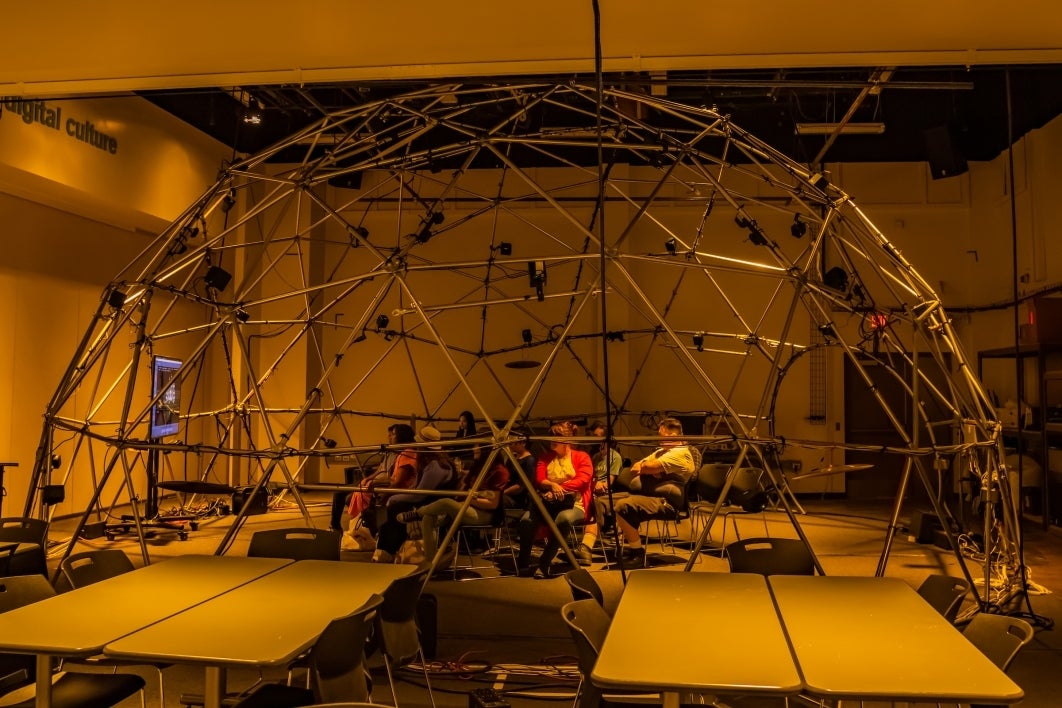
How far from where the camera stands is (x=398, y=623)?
374 centimetres

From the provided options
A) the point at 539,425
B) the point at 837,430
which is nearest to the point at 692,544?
the point at 539,425

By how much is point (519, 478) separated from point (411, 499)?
37.3 inches

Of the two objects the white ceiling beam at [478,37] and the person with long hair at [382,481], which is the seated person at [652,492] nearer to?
the person with long hair at [382,481]

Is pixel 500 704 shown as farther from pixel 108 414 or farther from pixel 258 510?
pixel 108 414

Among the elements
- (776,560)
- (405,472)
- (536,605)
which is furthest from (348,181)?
(776,560)

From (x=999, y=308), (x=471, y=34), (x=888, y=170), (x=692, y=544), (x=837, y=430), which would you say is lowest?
(x=692, y=544)

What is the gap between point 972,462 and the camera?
263 inches

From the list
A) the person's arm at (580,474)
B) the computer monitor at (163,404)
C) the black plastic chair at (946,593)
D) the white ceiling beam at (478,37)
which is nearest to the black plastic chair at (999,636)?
the black plastic chair at (946,593)

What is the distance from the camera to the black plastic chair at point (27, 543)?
14.9 feet

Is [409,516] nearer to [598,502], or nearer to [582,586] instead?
[598,502]

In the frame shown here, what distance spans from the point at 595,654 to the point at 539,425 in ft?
30.6

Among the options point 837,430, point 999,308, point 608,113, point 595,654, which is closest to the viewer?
point 595,654

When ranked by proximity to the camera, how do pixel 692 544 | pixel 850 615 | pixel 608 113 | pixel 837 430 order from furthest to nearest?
pixel 837 430, pixel 692 544, pixel 608 113, pixel 850 615

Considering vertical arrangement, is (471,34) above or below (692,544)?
above
